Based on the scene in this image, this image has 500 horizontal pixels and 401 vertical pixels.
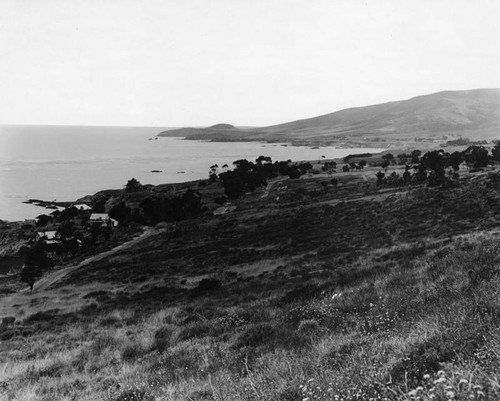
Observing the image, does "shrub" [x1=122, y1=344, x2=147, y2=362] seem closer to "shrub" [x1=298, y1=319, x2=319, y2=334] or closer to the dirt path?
"shrub" [x1=298, y1=319, x2=319, y2=334]

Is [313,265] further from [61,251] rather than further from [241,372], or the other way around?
[61,251]

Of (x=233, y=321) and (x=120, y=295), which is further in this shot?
(x=120, y=295)

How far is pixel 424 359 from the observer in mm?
5867

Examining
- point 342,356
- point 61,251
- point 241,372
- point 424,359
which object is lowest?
point 61,251

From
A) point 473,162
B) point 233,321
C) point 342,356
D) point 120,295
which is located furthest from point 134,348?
point 473,162

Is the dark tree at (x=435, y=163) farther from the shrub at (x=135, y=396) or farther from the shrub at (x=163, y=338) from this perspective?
the shrub at (x=135, y=396)

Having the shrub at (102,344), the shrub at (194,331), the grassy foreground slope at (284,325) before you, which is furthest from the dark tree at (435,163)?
the shrub at (102,344)

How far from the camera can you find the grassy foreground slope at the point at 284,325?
231 inches

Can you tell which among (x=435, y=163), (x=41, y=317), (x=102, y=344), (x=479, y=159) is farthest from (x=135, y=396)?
(x=479, y=159)

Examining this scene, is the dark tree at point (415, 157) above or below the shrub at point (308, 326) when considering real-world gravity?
above

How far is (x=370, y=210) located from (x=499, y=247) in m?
35.5

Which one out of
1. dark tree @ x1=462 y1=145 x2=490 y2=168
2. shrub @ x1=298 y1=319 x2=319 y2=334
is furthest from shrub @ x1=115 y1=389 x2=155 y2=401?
dark tree @ x1=462 y1=145 x2=490 y2=168

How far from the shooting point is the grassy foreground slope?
231 inches

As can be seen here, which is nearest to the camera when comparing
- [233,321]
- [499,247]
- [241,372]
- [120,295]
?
[241,372]
